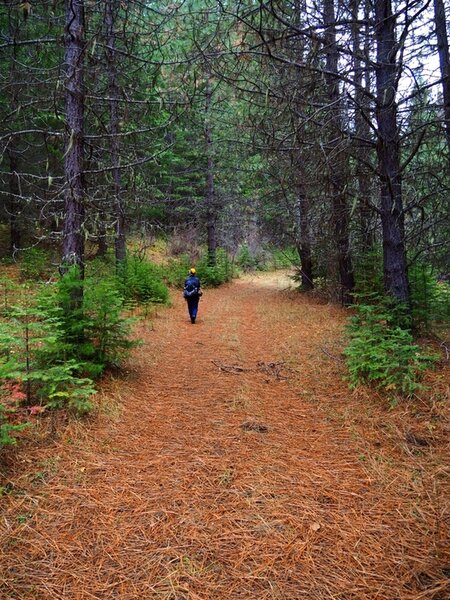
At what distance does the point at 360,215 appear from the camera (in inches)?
345

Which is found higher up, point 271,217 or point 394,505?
point 271,217

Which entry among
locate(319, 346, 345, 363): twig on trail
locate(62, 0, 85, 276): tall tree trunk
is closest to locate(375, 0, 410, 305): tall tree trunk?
locate(319, 346, 345, 363): twig on trail

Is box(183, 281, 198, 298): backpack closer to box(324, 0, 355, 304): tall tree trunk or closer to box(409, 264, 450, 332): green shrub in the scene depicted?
box(324, 0, 355, 304): tall tree trunk

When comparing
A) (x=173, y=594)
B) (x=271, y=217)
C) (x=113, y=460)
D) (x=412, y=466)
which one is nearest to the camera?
(x=173, y=594)

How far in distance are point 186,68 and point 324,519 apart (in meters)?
5.48

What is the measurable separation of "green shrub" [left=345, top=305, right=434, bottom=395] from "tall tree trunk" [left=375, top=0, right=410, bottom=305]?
3.61 ft

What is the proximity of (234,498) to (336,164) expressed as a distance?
201 inches

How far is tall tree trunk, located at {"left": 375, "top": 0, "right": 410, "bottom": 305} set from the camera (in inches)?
204

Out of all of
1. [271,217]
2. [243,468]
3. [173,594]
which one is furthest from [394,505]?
[271,217]

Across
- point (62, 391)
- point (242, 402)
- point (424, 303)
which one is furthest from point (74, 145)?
point (424, 303)

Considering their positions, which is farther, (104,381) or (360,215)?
(360,215)

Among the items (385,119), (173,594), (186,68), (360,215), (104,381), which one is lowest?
(173,594)

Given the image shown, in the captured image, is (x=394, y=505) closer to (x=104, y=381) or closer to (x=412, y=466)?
(x=412, y=466)

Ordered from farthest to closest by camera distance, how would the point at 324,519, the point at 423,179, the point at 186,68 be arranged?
1. the point at 423,179
2. the point at 186,68
3. the point at 324,519
